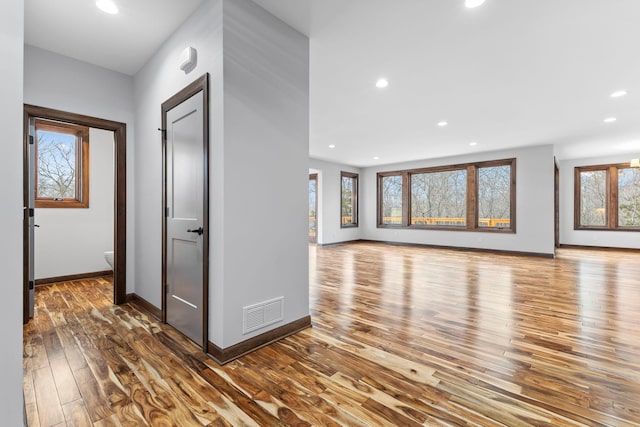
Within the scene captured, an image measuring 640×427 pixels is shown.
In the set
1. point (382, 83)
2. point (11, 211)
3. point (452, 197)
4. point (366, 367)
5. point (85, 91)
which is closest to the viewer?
point (11, 211)

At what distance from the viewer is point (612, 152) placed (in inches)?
307

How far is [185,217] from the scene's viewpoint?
254 centimetres

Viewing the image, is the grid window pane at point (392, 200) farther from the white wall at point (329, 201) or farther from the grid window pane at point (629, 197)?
the grid window pane at point (629, 197)

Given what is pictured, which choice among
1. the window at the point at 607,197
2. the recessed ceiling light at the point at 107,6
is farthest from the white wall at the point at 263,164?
the window at the point at 607,197

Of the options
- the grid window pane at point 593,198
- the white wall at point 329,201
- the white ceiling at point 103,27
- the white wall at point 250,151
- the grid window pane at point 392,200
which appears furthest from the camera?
the grid window pane at point 392,200

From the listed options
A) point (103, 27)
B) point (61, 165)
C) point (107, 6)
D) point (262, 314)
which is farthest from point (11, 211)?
point (61, 165)

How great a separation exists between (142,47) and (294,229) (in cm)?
239

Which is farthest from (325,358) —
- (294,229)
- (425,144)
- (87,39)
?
(425,144)

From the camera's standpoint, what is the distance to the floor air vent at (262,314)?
7.23 ft

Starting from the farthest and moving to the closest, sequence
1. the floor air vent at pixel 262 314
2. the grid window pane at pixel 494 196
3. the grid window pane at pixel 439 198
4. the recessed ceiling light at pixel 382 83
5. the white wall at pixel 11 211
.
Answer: the grid window pane at pixel 439 198 → the grid window pane at pixel 494 196 → the recessed ceiling light at pixel 382 83 → the floor air vent at pixel 262 314 → the white wall at pixel 11 211

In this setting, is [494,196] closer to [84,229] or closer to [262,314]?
[262,314]

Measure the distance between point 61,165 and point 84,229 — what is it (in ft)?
3.36

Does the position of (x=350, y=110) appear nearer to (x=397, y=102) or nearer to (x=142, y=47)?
(x=397, y=102)

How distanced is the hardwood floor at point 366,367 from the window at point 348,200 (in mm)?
6388
